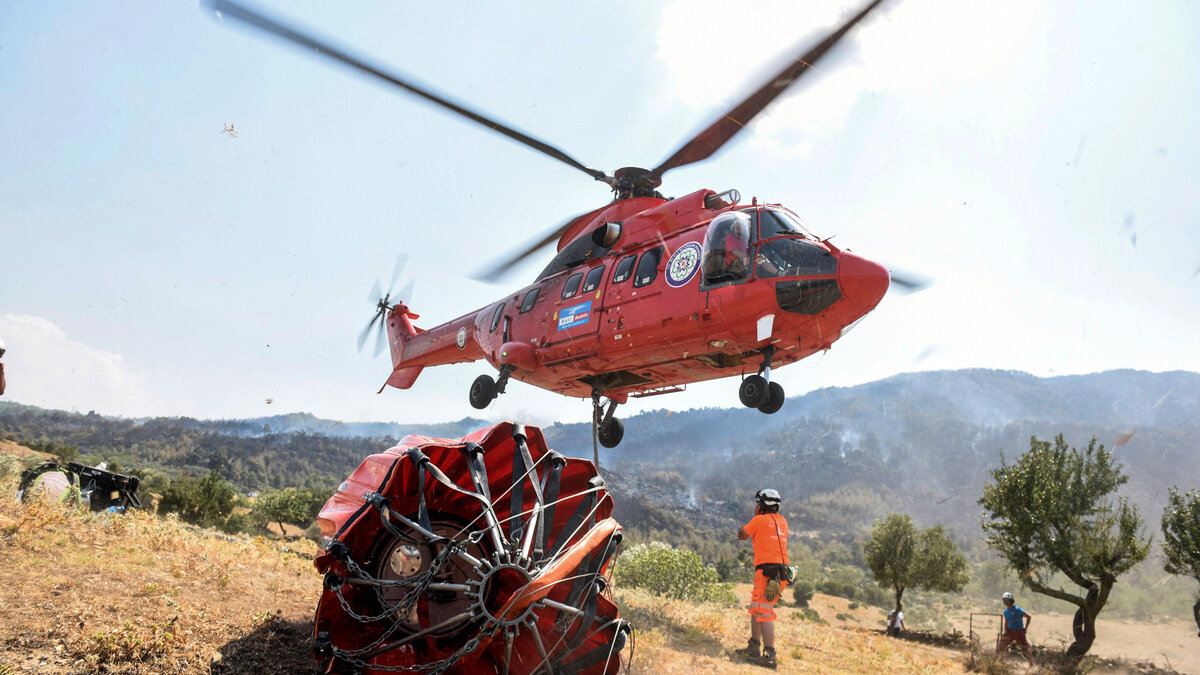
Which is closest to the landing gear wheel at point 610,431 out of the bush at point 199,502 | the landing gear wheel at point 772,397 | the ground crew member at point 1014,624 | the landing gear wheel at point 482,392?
the landing gear wheel at point 482,392

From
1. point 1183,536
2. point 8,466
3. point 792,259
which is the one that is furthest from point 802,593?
point 8,466

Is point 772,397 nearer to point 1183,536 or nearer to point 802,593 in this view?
point 1183,536

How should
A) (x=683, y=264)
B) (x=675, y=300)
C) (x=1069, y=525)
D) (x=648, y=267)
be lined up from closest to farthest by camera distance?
(x=675, y=300) → (x=683, y=264) → (x=648, y=267) → (x=1069, y=525)

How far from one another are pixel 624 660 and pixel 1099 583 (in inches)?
622

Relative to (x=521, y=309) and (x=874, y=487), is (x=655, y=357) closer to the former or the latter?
(x=521, y=309)

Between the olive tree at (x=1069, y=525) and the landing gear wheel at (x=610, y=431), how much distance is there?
10.9 metres

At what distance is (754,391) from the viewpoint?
947cm

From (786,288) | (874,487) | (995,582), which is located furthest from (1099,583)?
(874,487)

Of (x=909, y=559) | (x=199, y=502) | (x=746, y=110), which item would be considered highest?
(x=746, y=110)

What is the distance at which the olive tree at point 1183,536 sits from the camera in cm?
1526

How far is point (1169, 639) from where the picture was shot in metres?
27.7

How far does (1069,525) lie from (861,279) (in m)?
12.7

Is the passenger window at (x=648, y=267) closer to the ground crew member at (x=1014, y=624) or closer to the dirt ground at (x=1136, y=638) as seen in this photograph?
the ground crew member at (x=1014, y=624)

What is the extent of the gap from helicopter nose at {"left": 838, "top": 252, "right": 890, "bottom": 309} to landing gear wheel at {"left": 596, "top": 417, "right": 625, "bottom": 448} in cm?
579
